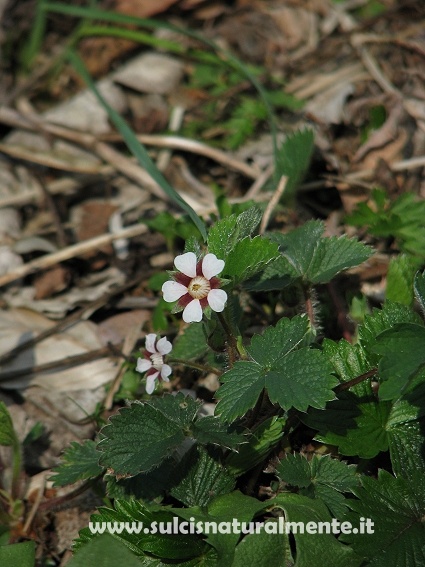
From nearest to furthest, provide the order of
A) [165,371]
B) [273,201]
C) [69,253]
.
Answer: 1. [165,371]
2. [273,201]
3. [69,253]

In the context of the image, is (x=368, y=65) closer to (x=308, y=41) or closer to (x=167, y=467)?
(x=308, y=41)

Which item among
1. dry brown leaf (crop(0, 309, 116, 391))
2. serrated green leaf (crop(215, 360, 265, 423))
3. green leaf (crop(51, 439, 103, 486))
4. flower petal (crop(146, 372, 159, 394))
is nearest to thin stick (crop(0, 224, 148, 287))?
dry brown leaf (crop(0, 309, 116, 391))

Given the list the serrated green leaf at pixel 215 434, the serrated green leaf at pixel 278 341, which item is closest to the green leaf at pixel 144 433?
the serrated green leaf at pixel 215 434

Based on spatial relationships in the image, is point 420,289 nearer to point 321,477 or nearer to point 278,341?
point 278,341

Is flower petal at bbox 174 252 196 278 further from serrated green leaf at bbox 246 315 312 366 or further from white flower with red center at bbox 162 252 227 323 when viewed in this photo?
serrated green leaf at bbox 246 315 312 366

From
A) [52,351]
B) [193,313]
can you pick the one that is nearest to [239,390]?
[193,313]

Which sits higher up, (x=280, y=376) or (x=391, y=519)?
(x=280, y=376)

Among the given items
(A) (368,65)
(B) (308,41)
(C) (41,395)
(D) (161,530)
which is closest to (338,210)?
(A) (368,65)
